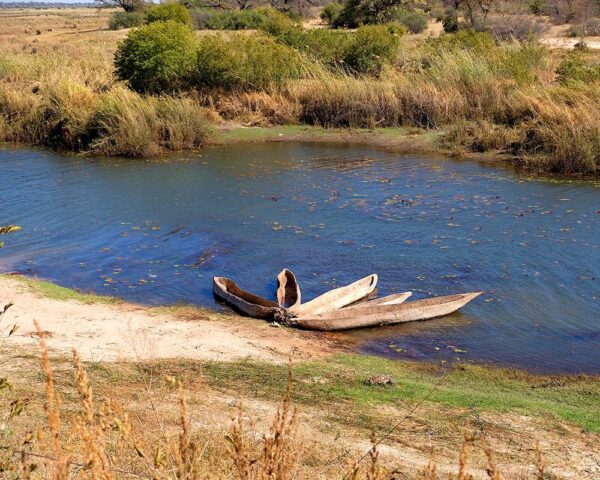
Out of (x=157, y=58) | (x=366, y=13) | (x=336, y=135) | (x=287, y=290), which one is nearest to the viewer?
(x=287, y=290)

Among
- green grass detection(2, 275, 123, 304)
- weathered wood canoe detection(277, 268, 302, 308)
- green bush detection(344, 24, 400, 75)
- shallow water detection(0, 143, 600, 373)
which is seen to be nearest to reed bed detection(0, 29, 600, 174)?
green bush detection(344, 24, 400, 75)

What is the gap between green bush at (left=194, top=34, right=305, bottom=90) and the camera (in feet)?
90.0

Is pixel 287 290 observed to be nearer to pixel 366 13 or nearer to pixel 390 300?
pixel 390 300

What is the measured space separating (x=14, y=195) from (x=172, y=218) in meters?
4.69

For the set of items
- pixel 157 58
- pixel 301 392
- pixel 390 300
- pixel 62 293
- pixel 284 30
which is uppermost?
pixel 284 30

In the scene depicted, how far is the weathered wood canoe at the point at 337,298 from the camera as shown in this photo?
36.5 ft

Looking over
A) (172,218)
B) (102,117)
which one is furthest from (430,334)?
(102,117)

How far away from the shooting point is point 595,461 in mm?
6547

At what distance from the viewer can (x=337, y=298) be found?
458 inches

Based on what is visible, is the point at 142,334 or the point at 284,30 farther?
the point at 284,30

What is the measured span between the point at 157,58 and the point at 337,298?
1791 centimetres

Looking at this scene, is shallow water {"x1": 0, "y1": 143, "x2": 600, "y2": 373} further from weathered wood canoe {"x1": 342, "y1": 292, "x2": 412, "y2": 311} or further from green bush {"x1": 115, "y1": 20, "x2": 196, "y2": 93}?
green bush {"x1": 115, "y1": 20, "x2": 196, "y2": 93}

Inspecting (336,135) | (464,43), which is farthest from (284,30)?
(336,135)

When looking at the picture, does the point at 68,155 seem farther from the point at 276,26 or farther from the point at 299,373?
the point at 299,373
